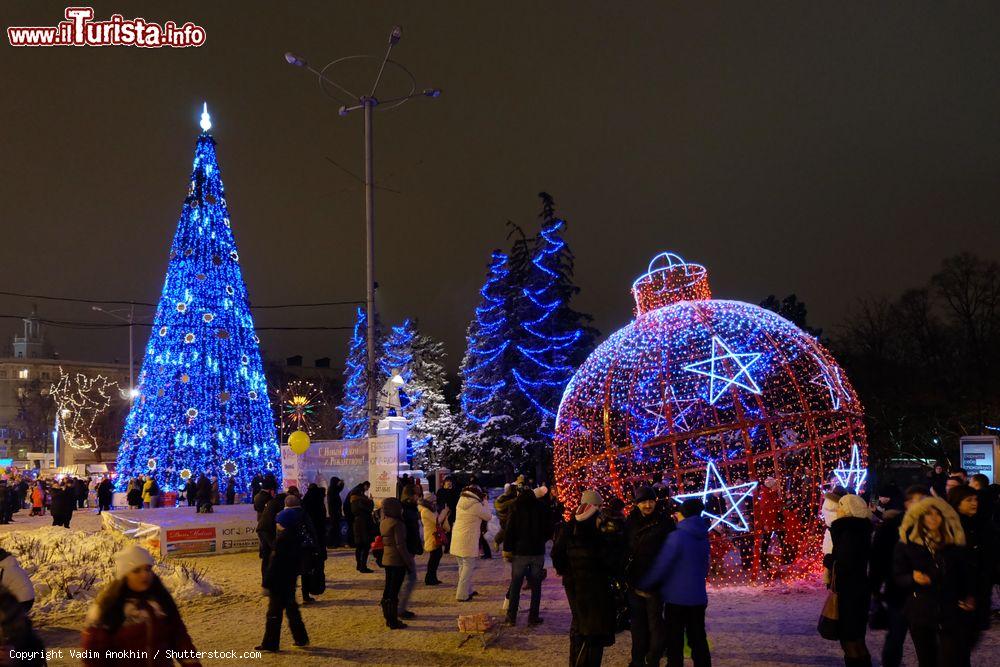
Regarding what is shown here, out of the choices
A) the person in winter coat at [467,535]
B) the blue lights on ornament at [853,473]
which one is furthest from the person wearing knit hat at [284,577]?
the blue lights on ornament at [853,473]

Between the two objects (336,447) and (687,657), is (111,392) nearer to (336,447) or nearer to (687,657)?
(336,447)

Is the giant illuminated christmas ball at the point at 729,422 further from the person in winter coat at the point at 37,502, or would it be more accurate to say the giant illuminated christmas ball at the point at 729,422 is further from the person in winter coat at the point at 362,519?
the person in winter coat at the point at 37,502

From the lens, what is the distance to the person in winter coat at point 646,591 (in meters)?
6.42

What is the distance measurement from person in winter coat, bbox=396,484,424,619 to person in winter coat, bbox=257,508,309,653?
4.91 feet

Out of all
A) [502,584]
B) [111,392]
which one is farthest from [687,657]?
[111,392]

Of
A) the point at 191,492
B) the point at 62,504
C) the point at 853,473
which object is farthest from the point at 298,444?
the point at 853,473

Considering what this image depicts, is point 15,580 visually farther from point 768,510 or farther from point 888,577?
point 768,510

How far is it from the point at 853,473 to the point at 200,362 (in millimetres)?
18166

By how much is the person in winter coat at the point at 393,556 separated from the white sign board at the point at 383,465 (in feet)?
20.1

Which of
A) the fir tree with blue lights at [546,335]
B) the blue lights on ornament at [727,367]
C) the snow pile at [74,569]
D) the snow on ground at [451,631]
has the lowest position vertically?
the snow on ground at [451,631]

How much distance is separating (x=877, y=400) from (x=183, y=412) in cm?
2287

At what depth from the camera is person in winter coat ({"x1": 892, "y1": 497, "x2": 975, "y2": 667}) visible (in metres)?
5.49

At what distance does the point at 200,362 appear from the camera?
24.0 m

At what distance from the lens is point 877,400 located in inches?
1193
